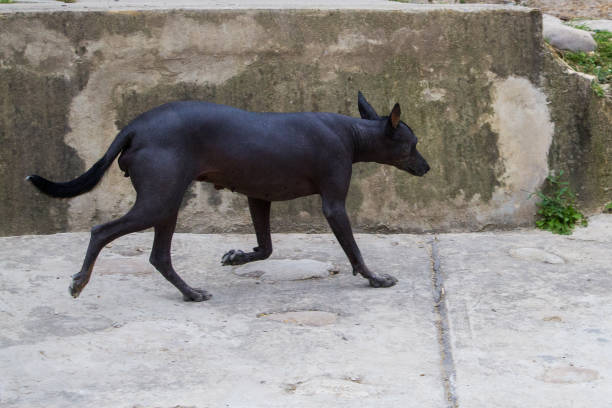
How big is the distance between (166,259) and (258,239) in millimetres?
730

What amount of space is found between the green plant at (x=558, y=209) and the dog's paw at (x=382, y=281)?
1572mm

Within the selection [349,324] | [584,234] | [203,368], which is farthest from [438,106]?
[203,368]

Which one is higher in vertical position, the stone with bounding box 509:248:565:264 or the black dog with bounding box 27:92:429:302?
the black dog with bounding box 27:92:429:302

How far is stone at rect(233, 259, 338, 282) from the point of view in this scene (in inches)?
194

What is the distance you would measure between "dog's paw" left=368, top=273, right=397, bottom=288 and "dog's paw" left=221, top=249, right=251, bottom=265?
32.6 inches

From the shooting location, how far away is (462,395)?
10.5ft

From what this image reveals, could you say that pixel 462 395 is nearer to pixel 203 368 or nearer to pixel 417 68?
pixel 203 368

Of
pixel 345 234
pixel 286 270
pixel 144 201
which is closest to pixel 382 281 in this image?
pixel 345 234

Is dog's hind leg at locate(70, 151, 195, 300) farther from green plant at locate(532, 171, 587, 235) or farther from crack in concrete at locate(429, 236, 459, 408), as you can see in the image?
green plant at locate(532, 171, 587, 235)

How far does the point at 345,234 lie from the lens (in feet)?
15.2

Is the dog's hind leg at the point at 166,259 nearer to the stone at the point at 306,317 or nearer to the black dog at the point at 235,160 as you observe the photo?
the black dog at the point at 235,160

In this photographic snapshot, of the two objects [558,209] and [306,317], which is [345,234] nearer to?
[306,317]

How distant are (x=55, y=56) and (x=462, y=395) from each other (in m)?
3.72

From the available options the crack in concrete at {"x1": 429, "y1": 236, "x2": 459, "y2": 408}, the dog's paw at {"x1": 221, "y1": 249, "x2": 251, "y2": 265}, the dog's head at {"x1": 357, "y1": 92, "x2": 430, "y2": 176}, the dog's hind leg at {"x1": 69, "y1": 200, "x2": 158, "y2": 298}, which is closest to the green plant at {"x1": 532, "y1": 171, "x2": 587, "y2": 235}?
the crack in concrete at {"x1": 429, "y1": 236, "x2": 459, "y2": 408}
